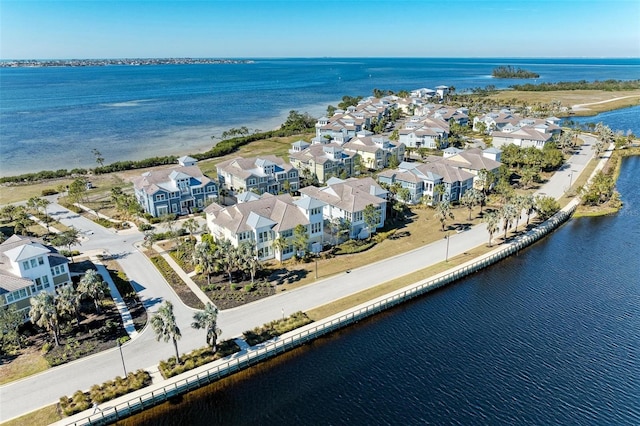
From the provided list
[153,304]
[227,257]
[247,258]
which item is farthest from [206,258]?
[153,304]

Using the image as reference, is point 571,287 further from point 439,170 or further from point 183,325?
point 183,325

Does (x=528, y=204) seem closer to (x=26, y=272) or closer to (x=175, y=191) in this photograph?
(x=175, y=191)

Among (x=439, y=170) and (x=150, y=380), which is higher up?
(x=439, y=170)

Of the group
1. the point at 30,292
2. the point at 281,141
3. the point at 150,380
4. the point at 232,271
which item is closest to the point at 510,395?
the point at 150,380

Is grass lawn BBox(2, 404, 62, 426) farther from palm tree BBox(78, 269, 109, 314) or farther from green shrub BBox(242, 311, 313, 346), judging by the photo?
green shrub BBox(242, 311, 313, 346)

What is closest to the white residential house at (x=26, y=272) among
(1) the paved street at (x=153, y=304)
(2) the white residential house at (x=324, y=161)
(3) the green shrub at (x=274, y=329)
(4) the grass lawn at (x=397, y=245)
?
(1) the paved street at (x=153, y=304)

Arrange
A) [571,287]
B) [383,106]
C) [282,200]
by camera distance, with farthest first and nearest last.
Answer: [383,106]
[282,200]
[571,287]

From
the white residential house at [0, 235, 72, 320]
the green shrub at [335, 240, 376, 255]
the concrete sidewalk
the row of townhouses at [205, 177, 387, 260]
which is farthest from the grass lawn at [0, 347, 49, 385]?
the green shrub at [335, 240, 376, 255]
